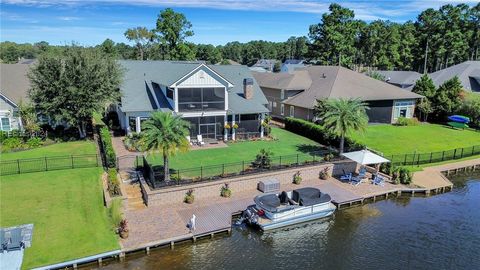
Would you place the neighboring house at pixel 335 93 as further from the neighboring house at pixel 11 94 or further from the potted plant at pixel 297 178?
the neighboring house at pixel 11 94

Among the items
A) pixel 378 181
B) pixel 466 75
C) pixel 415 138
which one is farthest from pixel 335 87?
pixel 466 75

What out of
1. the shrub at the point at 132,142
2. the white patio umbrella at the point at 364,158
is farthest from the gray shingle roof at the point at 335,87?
the shrub at the point at 132,142

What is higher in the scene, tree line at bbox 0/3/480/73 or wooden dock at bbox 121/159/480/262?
tree line at bbox 0/3/480/73

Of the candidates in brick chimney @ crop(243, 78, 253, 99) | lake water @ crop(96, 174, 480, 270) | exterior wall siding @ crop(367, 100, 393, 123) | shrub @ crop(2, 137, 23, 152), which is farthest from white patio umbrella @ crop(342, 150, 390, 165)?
shrub @ crop(2, 137, 23, 152)

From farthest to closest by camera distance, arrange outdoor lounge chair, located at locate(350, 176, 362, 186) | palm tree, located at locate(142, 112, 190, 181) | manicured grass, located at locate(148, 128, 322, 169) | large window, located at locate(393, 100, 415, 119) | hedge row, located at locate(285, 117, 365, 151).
A: large window, located at locate(393, 100, 415, 119), hedge row, located at locate(285, 117, 365, 151), manicured grass, located at locate(148, 128, 322, 169), outdoor lounge chair, located at locate(350, 176, 362, 186), palm tree, located at locate(142, 112, 190, 181)

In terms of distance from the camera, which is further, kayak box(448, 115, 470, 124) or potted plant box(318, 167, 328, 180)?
kayak box(448, 115, 470, 124)

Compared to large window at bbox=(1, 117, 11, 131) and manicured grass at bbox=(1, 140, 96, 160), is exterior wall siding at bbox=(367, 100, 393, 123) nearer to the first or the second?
manicured grass at bbox=(1, 140, 96, 160)
